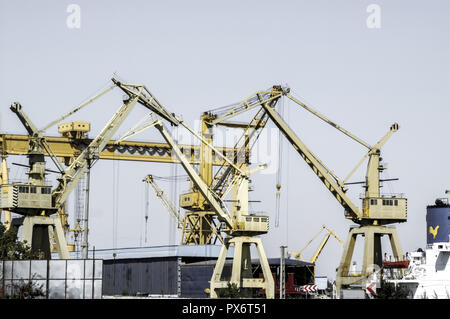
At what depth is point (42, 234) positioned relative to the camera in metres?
97.6

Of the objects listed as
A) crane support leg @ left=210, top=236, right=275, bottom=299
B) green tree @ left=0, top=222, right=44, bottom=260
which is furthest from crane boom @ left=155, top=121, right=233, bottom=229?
green tree @ left=0, top=222, right=44, bottom=260

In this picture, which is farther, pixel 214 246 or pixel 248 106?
pixel 214 246

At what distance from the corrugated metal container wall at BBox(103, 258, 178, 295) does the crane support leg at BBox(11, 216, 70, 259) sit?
1202 inches

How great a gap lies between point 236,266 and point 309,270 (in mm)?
27384

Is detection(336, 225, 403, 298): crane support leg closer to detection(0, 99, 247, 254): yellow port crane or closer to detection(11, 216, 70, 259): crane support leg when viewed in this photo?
detection(0, 99, 247, 254): yellow port crane

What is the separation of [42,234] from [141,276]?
35882 mm

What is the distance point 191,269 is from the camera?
123000 mm

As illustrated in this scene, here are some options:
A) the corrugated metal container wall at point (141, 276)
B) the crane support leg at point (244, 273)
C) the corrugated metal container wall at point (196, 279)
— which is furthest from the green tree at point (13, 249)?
the corrugated metal container wall at point (141, 276)

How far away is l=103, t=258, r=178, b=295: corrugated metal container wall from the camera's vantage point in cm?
12569

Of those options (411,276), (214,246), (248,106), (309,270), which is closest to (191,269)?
(214,246)

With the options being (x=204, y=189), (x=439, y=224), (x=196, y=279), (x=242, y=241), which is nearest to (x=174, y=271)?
(x=196, y=279)

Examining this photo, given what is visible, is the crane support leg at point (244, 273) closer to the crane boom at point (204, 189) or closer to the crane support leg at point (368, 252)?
the crane boom at point (204, 189)

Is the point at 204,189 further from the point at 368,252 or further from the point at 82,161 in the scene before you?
the point at 368,252
